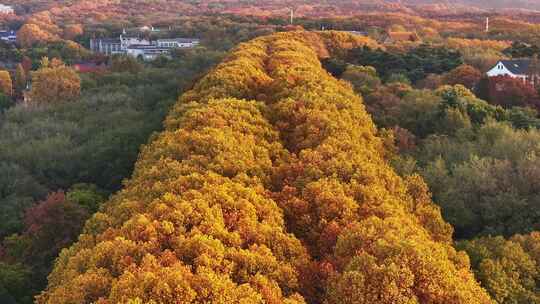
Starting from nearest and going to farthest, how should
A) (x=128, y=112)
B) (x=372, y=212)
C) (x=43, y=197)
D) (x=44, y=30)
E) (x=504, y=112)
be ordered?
(x=372, y=212), (x=43, y=197), (x=504, y=112), (x=128, y=112), (x=44, y=30)

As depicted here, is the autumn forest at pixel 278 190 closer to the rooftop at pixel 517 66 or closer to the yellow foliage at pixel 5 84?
the rooftop at pixel 517 66

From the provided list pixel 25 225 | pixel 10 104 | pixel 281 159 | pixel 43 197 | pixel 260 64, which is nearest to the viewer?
pixel 281 159

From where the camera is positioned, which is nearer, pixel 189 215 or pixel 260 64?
pixel 189 215

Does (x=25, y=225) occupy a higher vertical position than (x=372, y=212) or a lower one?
lower

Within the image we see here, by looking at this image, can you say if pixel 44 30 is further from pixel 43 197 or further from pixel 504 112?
pixel 504 112

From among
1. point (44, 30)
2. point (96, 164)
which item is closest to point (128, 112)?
point (96, 164)

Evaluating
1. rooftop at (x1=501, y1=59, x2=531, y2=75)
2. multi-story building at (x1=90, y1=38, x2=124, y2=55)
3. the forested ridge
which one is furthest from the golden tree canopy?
multi-story building at (x1=90, y1=38, x2=124, y2=55)

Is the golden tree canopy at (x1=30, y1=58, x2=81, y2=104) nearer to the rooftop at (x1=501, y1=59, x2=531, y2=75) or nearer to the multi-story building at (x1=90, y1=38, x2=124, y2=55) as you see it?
the rooftop at (x1=501, y1=59, x2=531, y2=75)
